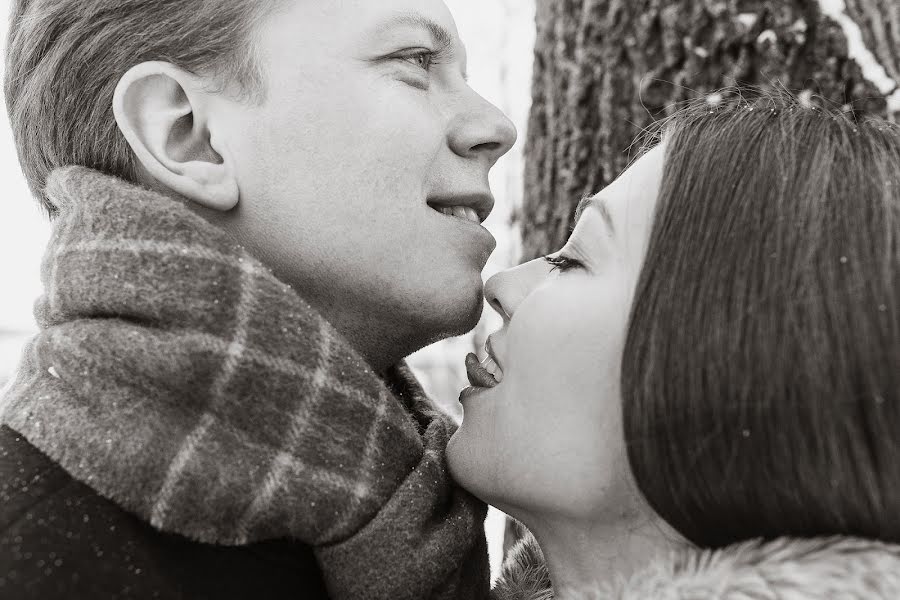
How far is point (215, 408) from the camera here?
138 cm

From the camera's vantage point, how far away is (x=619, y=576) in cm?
144

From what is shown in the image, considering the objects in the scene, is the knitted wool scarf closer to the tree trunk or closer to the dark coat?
the dark coat

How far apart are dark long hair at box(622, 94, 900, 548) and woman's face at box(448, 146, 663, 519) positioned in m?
0.07

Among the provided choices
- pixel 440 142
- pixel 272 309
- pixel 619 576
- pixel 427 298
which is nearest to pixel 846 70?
pixel 440 142

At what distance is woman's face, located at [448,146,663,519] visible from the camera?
1.42m

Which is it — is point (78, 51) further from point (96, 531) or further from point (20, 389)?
point (96, 531)

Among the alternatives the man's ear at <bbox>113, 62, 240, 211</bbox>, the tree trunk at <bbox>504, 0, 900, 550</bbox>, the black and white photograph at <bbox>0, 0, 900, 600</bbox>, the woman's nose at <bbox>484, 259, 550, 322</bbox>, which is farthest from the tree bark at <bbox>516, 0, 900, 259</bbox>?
the man's ear at <bbox>113, 62, 240, 211</bbox>

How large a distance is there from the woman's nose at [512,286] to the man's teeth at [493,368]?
91mm

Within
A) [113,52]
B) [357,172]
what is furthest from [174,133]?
[357,172]

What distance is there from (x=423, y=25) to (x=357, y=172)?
1.30ft

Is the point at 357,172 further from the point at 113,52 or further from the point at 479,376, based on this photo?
the point at 113,52

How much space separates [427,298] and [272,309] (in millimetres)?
449

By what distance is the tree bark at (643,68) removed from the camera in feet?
7.16

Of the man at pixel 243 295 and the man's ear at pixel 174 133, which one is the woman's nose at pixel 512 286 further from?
the man's ear at pixel 174 133
